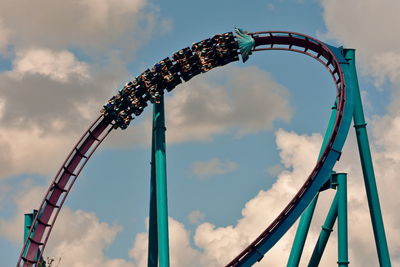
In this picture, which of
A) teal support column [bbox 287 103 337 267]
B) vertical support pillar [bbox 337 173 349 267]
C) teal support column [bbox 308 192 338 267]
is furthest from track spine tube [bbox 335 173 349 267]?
teal support column [bbox 287 103 337 267]

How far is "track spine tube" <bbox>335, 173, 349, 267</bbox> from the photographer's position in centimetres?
2970

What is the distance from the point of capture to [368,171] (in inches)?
1214

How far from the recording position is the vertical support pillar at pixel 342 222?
29703mm

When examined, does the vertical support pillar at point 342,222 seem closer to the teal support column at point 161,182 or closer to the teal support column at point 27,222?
the teal support column at point 161,182

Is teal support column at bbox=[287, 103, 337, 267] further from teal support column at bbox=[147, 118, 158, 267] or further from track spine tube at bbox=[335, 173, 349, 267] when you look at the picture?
teal support column at bbox=[147, 118, 158, 267]

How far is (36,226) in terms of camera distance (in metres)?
33.5

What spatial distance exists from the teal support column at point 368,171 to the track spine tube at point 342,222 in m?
0.81

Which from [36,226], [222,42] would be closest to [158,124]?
[222,42]

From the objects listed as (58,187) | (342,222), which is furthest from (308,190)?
(58,187)

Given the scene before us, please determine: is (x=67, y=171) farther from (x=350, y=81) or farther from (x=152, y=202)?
(x=350, y=81)

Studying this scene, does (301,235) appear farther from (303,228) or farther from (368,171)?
(368,171)

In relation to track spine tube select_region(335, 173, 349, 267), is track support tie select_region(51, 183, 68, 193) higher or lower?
higher

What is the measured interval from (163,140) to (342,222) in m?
6.97

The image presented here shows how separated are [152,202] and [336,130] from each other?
7.81 meters
